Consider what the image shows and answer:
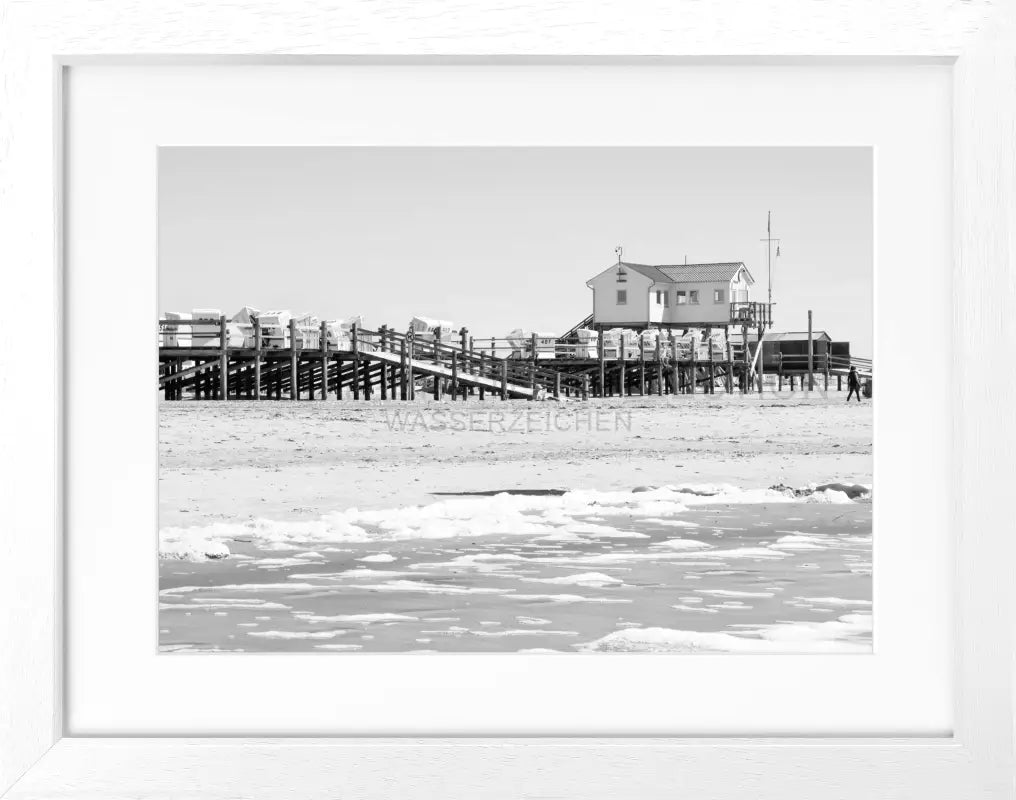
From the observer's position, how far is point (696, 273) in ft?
9.21

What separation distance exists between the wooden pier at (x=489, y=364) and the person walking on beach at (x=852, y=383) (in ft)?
0.08

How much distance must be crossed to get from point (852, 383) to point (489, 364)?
3.52 feet

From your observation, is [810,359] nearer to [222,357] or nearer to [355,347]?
[355,347]

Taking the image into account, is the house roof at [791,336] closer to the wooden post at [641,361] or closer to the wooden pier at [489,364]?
the wooden pier at [489,364]

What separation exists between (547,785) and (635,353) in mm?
1502

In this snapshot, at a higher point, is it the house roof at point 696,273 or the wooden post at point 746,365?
the house roof at point 696,273

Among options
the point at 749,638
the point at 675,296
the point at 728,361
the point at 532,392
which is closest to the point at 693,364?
the point at 728,361

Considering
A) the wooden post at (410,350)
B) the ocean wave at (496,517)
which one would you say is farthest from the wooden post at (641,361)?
the wooden post at (410,350)

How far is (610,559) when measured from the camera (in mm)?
2576

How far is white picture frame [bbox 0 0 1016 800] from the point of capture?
1.40 m

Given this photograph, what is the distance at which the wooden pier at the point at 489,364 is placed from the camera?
2.71m

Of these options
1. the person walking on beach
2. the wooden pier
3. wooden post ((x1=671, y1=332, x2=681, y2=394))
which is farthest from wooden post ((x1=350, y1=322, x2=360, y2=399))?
the person walking on beach
